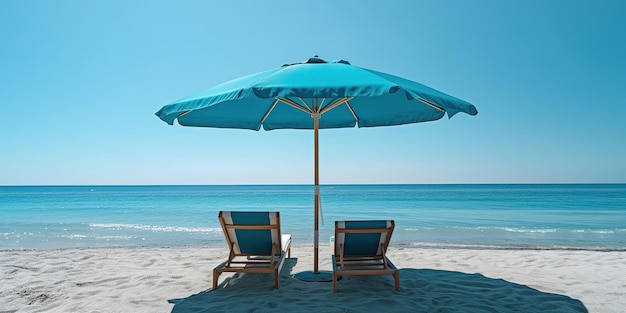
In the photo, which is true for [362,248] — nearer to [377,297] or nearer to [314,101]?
[377,297]

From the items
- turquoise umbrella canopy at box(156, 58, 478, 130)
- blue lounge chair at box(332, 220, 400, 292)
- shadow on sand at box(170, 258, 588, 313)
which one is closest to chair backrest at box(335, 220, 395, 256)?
blue lounge chair at box(332, 220, 400, 292)

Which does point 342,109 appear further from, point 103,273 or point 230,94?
point 103,273

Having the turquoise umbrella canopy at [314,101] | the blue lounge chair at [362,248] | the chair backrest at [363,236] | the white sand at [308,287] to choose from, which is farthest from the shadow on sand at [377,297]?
the turquoise umbrella canopy at [314,101]

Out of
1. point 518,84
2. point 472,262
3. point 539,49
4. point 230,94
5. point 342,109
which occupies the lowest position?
point 472,262

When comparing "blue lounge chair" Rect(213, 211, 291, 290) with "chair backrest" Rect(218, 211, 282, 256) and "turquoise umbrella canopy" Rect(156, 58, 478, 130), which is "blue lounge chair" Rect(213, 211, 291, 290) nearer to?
"chair backrest" Rect(218, 211, 282, 256)

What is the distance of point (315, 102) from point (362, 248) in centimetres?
155

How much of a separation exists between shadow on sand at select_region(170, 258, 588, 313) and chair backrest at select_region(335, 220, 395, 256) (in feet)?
1.08

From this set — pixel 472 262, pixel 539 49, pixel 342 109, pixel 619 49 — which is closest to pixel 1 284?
pixel 342 109

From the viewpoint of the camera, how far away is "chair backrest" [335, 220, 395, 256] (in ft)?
11.7

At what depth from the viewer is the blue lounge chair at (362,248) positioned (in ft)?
11.4

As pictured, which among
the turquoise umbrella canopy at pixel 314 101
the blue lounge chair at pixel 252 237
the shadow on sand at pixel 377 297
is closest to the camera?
the turquoise umbrella canopy at pixel 314 101

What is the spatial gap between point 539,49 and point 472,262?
10.6 m

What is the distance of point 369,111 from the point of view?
187 inches

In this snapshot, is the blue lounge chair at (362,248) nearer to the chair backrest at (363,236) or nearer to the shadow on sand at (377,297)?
the chair backrest at (363,236)
